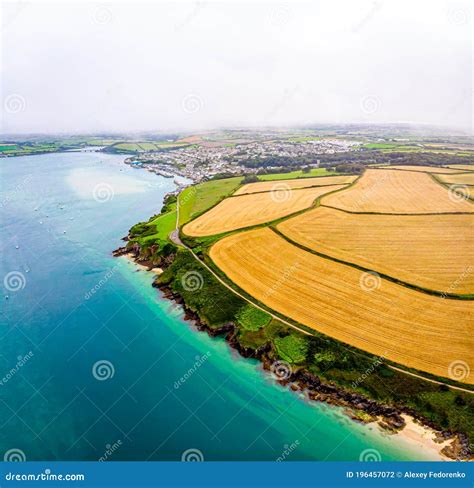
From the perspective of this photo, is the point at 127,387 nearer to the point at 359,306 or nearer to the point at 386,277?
the point at 359,306

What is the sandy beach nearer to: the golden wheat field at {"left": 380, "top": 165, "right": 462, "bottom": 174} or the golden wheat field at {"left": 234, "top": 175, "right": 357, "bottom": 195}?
the golden wheat field at {"left": 234, "top": 175, "right": 357, "bottom": 195}

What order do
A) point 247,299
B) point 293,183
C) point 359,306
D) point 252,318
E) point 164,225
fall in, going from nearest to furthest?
1. point 359,306
2. point 252,318
3. point 247,299
4. point 164,225
5. point 293,183

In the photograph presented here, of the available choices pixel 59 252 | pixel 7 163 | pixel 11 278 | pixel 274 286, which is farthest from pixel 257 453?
pixel 7 163

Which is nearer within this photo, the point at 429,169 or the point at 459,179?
the point at 459,179

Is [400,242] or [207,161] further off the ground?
[207,161]

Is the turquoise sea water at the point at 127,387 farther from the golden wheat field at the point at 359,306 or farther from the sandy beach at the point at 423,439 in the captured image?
the golden wheat field at the point at 359,306

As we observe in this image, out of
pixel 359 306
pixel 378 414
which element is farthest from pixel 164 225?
pixel 378 414

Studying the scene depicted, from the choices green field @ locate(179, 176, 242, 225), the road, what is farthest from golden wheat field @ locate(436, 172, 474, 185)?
the road
